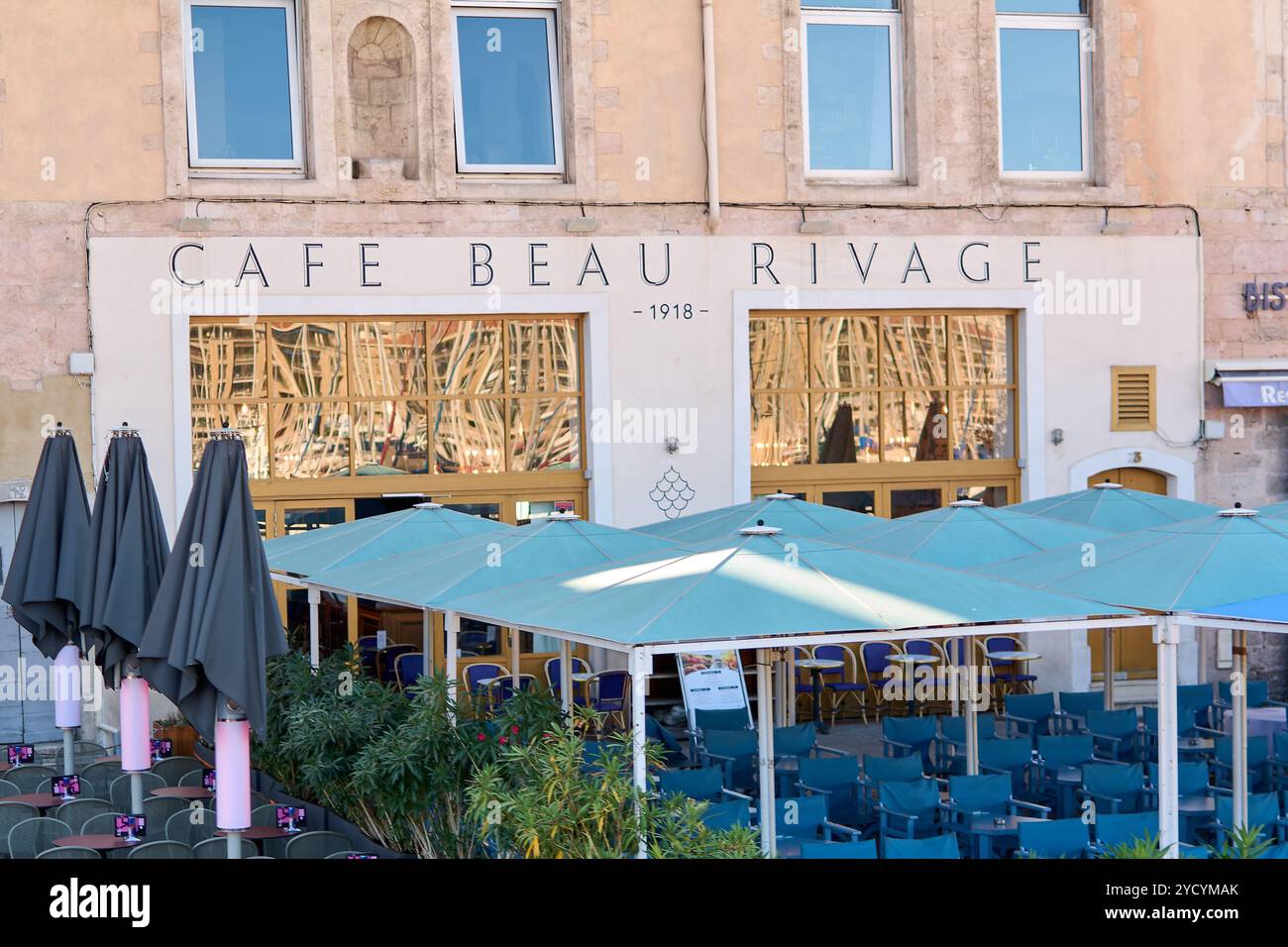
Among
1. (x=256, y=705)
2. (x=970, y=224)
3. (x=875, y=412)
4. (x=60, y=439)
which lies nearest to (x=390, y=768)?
(x=256, y=705)

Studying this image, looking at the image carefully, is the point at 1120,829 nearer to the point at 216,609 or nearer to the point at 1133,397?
the point at 216,609

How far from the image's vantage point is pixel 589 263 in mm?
17375

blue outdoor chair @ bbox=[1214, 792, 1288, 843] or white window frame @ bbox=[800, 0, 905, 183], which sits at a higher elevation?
white window frame @ bbox=[800, 0, 905, 183]

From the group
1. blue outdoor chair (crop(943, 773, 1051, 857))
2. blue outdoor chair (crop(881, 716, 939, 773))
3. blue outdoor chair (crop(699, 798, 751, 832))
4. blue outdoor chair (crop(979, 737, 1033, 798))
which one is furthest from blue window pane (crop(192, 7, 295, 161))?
blue outdoor chair (crop(943, 773, 1051, 857))

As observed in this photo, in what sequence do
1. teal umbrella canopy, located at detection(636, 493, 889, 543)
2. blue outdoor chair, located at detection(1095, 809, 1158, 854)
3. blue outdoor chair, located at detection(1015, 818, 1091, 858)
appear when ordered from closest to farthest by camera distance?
1. blue outdoor chair, located at detection(1095, 809, 1158, 854)
2. blue outdoor chair, located at detection(1015, 818, 1091, 858)
3. teal umbrella canopy, located at detection(636, 493, 889, 543)

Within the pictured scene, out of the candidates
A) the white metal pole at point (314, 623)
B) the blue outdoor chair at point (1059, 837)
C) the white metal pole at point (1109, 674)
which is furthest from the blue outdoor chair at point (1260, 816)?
the white metal pole at point (314, 623)

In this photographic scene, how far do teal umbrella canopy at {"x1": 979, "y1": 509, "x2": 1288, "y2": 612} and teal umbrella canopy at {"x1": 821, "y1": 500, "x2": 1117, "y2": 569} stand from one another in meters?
1.25

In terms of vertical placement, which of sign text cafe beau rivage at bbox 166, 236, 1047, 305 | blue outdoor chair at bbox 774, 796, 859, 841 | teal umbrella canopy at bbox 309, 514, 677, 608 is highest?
sign text cafe beau rivage at bbox 166, 236, 1047, 305

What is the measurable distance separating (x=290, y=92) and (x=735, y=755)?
9026 millimetres

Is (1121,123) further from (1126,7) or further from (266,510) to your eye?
(266,510)

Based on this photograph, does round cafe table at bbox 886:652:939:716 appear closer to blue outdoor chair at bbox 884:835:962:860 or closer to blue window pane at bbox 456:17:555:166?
blue window pane at bbox 456:17:555:166

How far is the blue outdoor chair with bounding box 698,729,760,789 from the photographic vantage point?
12.5 meters

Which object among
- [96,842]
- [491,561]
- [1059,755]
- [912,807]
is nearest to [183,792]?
[96,842]

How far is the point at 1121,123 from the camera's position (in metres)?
18.7
